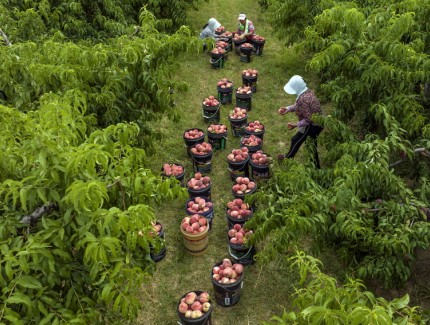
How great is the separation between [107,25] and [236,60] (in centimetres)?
518

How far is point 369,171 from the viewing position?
421cm

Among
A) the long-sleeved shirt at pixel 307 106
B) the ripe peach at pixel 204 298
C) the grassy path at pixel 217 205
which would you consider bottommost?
the grassy path at pixel 217 205

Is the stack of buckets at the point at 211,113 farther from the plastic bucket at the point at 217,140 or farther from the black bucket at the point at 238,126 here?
the plastic bucket at the point at 217,140

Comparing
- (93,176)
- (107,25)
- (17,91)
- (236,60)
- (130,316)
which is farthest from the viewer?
(236,60)

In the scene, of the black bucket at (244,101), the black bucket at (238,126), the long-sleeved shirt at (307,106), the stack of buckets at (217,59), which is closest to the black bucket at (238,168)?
the long-sleeved shirt at (307,106)

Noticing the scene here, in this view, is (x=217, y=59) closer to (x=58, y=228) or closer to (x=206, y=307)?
(x=206, y=307)

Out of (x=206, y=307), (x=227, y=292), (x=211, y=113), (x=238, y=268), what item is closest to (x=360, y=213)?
(x=238, y=268)

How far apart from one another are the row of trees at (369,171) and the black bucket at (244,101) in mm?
3266

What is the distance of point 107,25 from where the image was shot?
26.3 feet

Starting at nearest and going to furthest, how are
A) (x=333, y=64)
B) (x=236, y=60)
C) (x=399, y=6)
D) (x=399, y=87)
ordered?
(x=399, y=87) < (x=399, y=6) < (x=333, y=64) < (x=236, y=60)

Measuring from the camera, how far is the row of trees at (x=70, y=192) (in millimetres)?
2725

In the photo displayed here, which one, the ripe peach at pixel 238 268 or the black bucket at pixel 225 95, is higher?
the ripe peach at pixel 238 268

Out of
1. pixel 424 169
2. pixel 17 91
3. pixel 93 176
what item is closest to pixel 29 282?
pixel 93 176

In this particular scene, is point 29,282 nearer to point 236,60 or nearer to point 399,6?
point 399,6
